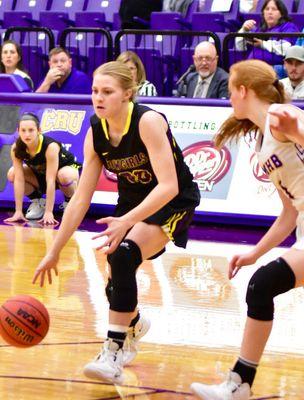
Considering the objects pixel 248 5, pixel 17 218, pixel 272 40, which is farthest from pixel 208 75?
pixel 17 218

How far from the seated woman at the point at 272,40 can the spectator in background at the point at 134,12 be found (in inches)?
74.6

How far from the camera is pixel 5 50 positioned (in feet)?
36.2

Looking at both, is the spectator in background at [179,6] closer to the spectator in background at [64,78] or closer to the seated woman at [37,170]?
the spectator in background at [64,78]

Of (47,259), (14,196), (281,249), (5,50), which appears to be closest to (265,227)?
(281,249)

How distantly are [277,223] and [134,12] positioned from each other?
8279mm

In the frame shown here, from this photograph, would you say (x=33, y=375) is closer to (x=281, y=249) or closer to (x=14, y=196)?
(x=281, y=249)

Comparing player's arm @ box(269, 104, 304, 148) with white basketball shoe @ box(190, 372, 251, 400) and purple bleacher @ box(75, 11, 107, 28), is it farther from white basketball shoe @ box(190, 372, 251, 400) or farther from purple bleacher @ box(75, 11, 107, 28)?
purple bleacher @ box(75, 11, 107, 28)

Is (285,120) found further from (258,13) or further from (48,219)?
(258,13)

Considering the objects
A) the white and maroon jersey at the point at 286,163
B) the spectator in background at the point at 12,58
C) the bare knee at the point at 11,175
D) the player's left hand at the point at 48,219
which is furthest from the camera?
the spectator in background at the point at 12,58

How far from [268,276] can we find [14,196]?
6.49 meters

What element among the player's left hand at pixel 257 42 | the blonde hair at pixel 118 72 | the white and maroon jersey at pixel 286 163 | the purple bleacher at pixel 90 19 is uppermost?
the blonde hair at pixel 118 72

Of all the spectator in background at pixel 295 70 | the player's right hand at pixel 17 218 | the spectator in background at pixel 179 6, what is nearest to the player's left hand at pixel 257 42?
the spectator in background at pixel 295 70

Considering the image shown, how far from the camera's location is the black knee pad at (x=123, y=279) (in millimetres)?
4515

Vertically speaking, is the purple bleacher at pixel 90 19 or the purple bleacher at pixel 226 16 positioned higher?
the purple bleacher at pixel 226 16
